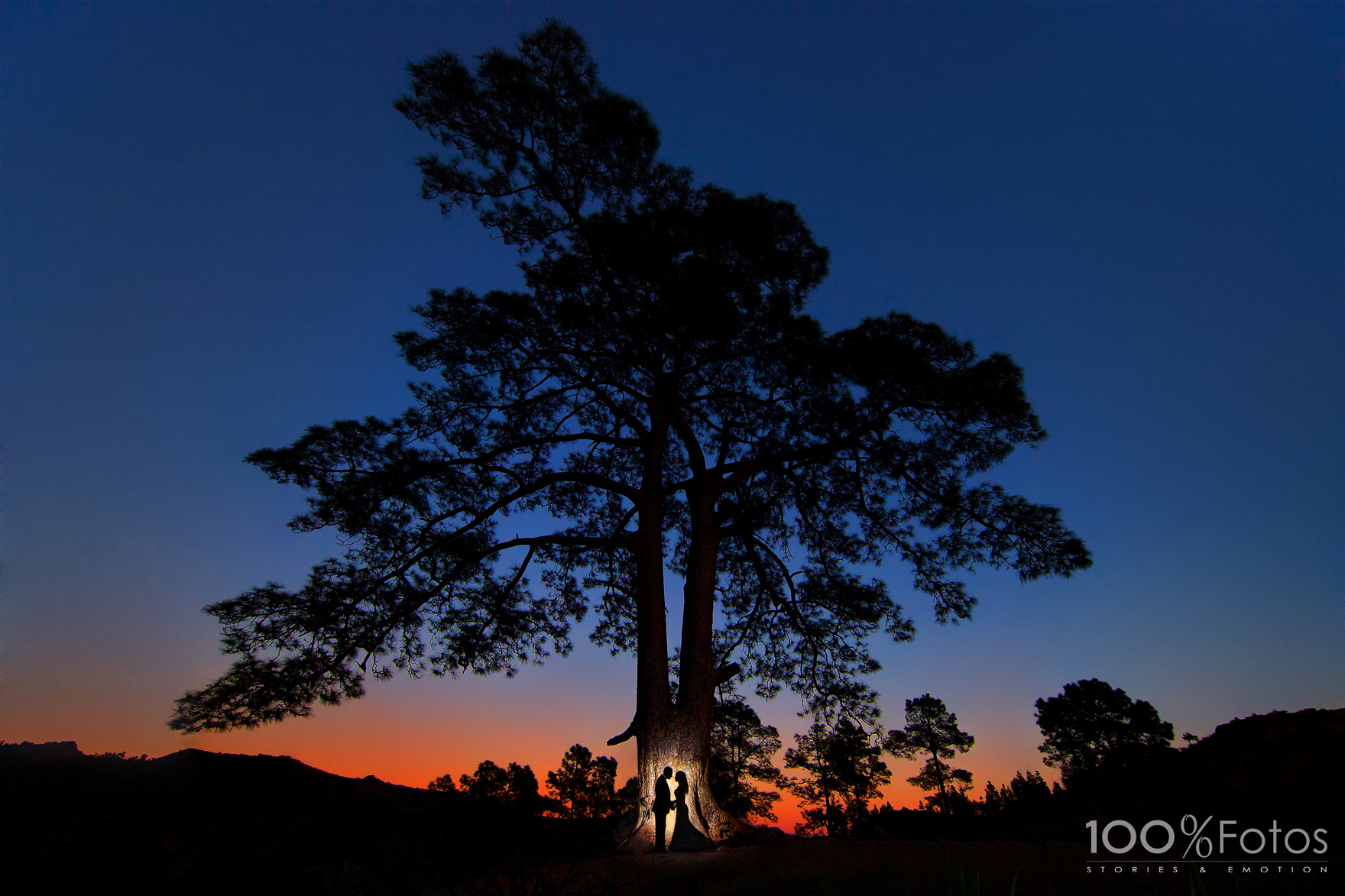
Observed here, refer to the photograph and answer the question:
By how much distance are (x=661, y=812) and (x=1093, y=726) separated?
24.0 meters

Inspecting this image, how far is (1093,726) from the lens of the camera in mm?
24969

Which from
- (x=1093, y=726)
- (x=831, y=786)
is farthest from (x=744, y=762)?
(x=1093, y=726)

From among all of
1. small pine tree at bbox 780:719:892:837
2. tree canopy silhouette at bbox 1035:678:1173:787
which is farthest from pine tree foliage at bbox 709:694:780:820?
tree canopy silhouette at bbox 1035:678:1173:787

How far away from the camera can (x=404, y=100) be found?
8664mm

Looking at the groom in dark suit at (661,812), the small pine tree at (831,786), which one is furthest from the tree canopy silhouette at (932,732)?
the groom in dark suit at (661,812)

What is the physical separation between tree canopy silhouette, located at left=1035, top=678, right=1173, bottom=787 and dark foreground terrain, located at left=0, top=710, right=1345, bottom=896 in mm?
12253

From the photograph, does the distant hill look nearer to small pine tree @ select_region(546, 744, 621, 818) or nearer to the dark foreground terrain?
the dark foreground terrain

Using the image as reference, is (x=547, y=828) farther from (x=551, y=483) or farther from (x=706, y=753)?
(x=551, y=483)

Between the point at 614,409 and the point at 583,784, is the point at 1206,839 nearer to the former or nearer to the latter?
the point at 614,409

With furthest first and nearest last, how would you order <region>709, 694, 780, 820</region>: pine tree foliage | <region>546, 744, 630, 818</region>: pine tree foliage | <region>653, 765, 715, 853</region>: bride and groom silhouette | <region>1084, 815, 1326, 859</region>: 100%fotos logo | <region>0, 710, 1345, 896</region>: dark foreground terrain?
<region>546, 744, 630, 818</region>: pine tree foliage < <region>709, 694, 780, 820</region>: pine tree foliage < <region>653, 765, 715, 853</region>: bride and groom silhouette < <region>1084, 815, 1326, 859</region>: 100%fotos logo < <region>0, 710, 1345, 896</region>: dark foreground terrain

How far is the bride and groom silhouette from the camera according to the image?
7.90 m

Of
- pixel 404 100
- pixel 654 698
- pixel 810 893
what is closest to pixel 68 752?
pixel 654 698

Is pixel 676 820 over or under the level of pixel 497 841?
over

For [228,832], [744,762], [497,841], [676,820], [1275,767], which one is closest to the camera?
[676,820]
